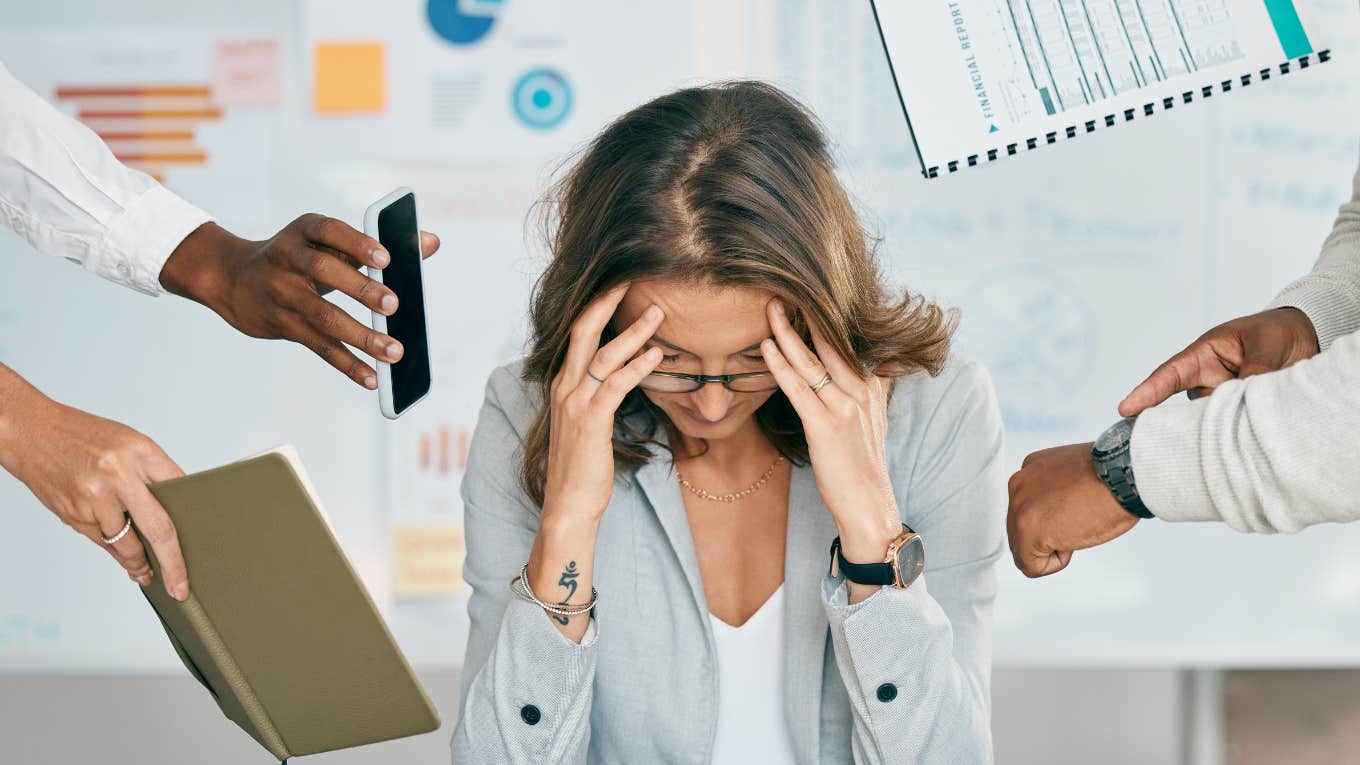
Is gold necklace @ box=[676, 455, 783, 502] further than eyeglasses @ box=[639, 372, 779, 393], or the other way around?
gold necklace @ box=[676, 455, 783, 502]

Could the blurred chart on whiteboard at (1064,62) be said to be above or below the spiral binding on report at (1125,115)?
above

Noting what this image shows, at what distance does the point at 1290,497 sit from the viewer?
38.8 inches

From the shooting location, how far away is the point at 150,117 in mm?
2502

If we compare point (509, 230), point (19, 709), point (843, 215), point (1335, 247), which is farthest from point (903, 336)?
point (19, 709)

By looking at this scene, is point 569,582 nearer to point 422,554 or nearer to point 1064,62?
point 1064,62

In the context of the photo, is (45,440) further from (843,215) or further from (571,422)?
(843,215)

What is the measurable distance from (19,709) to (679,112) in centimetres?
229

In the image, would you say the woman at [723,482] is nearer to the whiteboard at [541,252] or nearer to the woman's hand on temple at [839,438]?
the woman's hand on temple at [839,438]

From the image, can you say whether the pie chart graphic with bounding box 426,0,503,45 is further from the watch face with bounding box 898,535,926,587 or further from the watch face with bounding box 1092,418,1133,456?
the watch face with bounding box 1092,418,1133,456

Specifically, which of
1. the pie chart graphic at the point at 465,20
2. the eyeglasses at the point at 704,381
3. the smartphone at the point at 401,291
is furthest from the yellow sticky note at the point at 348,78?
the eyeglasses at the point at 704,381

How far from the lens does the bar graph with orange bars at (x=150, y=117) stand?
8.21 feet

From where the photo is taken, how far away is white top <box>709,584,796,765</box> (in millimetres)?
1499

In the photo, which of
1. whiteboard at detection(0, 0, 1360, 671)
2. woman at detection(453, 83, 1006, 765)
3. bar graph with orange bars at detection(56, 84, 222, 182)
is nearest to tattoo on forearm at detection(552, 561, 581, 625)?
woman at detection(453, 83, 1006, 765)

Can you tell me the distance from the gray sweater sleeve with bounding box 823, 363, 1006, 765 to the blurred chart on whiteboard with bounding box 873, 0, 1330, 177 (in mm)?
479
